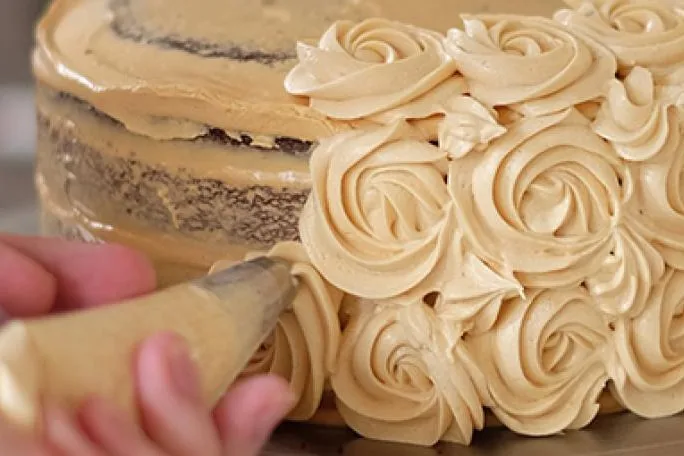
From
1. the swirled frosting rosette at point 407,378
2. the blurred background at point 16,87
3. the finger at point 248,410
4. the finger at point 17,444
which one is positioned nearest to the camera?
the finger at point 17,444

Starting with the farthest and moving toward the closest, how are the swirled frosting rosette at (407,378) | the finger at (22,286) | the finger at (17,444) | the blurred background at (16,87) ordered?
1. the blurred background at (16,87)
2. the swirled frosting rosette at (407,378)
3. the finger at (22,286)
4. the finger at (17,444)

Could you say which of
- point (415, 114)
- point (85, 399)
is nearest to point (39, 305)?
point (85, 399)

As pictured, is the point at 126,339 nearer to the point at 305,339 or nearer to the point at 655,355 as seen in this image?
the point at 305,339

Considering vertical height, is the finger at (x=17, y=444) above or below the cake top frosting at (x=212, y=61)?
below

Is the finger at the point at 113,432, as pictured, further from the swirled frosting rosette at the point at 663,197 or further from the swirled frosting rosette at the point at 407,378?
the swirled frosting rosette at the point at 663,197

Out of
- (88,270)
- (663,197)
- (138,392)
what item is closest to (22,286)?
(88,270)

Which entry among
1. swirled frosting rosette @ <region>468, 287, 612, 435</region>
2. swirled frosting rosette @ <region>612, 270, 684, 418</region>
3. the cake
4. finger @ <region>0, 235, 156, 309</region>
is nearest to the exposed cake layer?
the cake

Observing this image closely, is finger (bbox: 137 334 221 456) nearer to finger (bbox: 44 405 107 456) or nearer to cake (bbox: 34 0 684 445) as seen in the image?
finger (bbox: 44 405 107 456)

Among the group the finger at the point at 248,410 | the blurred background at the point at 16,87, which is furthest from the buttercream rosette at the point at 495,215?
the blurred background at the point at 16,87
